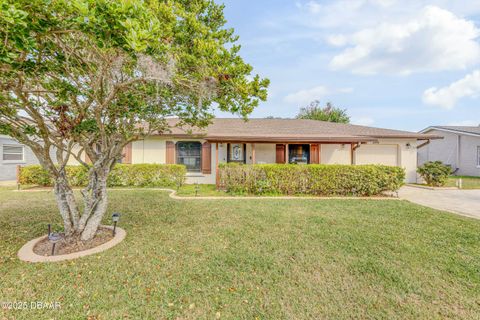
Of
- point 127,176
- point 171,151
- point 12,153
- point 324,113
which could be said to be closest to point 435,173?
point 171,151

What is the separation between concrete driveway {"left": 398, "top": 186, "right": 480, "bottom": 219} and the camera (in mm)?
6400

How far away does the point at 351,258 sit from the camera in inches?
135

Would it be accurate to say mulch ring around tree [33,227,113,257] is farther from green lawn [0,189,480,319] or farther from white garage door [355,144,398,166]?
white garage door [355,144,398,166]

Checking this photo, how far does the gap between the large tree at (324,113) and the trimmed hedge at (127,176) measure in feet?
78.9

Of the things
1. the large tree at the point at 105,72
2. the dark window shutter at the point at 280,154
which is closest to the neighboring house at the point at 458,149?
the dark window shutter at the point at 280,154

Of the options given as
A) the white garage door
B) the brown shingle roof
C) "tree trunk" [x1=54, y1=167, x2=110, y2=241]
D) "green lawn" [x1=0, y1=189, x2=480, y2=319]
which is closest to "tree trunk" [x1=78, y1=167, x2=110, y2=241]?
"tree trunk" [x1=54, y1=167, x2=110, y2=241]

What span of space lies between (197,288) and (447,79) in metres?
19.4

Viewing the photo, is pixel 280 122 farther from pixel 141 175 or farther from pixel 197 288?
pixel 197 288

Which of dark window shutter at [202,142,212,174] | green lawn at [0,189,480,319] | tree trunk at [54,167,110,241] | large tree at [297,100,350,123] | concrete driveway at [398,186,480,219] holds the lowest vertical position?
green lawn at [0,189,480,319]

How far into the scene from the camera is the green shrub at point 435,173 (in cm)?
1078

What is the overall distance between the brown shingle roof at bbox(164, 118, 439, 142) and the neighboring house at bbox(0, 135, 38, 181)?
9.41 meters

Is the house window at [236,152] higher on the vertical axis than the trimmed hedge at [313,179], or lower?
higher

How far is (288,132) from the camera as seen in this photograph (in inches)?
495

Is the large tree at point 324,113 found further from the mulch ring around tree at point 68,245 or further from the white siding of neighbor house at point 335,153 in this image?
the mulch ring around tree at point 68,245
